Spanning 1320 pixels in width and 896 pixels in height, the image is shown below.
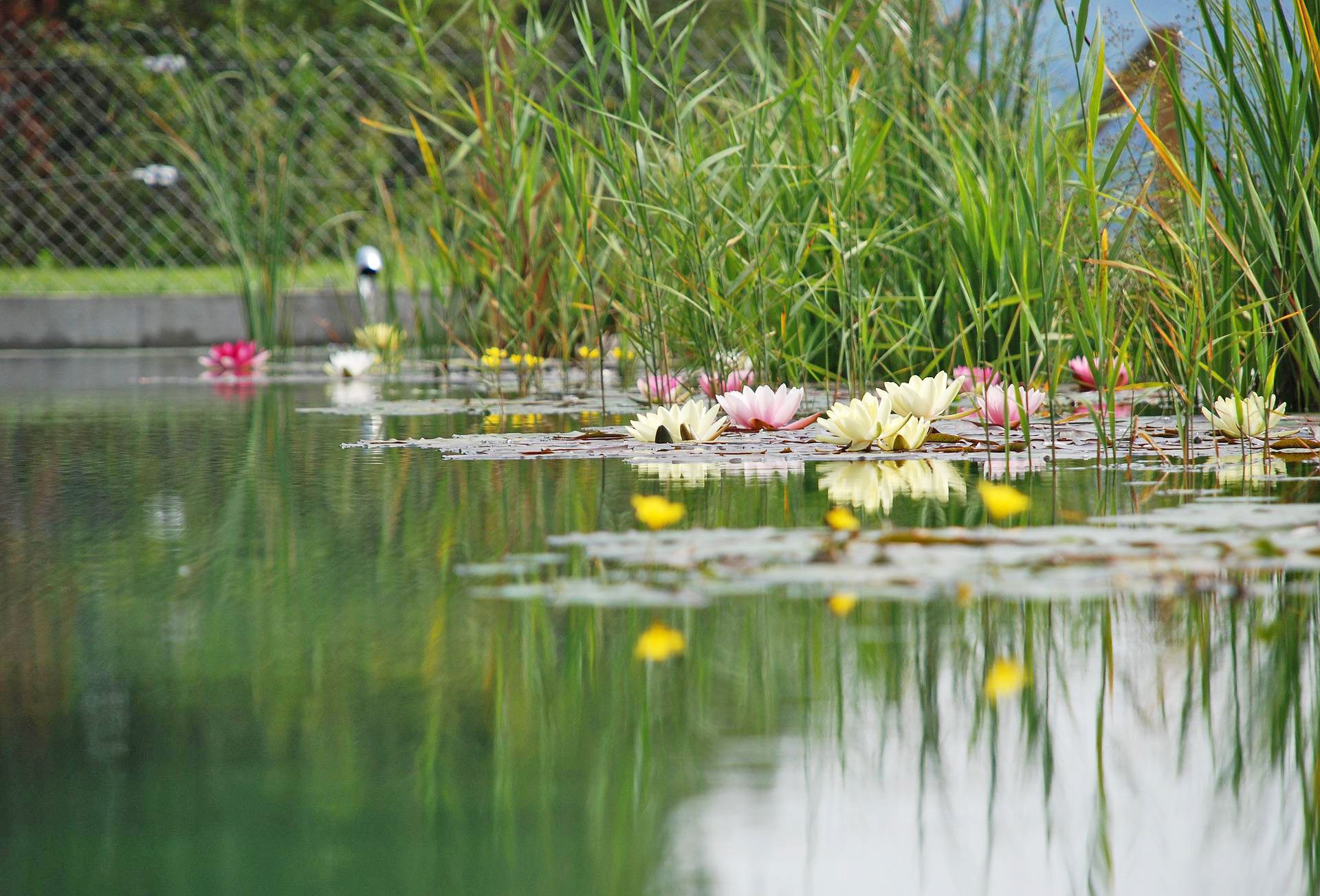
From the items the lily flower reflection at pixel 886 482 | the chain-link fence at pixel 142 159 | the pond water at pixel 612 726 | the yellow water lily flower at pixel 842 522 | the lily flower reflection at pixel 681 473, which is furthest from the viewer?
the chain-link fence at pixel 142 159

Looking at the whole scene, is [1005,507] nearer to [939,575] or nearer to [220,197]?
[939,575]

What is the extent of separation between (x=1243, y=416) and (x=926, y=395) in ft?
1.40

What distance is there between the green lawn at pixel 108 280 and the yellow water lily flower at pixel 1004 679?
7127 millimetres

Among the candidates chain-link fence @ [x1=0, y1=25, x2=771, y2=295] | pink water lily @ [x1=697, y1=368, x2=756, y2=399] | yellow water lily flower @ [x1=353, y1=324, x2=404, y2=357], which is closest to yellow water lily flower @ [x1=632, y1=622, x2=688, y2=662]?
pink water lily @ [x1=697, y1=368, x2=756, y2=399]

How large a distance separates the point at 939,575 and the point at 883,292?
2108mm

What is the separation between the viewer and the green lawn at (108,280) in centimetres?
781

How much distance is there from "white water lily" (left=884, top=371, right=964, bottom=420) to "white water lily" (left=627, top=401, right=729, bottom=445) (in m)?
0.27

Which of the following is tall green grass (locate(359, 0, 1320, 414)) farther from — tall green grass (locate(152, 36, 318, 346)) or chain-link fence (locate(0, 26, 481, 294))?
chain-link fence (locate(0, 26, 481, 294))

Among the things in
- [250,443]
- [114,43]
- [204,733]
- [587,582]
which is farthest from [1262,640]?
[114,43]

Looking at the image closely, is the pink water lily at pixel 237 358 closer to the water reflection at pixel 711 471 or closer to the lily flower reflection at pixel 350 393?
the lily flower reflection at pixel 350 393

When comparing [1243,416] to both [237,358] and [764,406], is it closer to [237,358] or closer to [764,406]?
[764,406]

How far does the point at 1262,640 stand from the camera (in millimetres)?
1063

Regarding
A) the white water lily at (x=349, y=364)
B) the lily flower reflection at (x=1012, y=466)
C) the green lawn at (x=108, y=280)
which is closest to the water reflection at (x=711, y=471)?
the lily flower reflection at (x=1012, y=466)

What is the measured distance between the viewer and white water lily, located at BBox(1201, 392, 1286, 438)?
2164 millimetres
